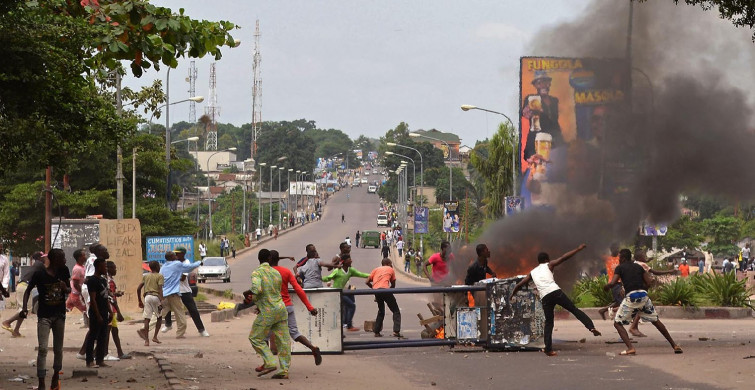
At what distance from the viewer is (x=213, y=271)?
47438 mm

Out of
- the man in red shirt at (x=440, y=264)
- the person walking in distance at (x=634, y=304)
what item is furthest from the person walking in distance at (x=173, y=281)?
the person walking in distance at (x=634, y=304)

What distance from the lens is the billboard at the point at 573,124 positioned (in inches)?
797

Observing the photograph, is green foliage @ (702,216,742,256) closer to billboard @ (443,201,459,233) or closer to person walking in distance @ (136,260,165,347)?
billboard @ (443,201,459,233)

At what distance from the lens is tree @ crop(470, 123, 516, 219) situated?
56281mm

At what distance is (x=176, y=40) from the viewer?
11.0 meters

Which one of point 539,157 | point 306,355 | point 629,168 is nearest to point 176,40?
point 306,355

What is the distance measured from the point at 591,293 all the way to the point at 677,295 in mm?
2048

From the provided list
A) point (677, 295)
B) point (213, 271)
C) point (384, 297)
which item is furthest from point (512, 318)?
point (213, 271)

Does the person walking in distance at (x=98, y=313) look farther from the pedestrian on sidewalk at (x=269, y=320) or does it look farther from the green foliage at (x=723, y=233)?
the green foliage at (x=723, y=233)

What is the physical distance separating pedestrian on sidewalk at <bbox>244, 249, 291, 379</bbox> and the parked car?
113 feet

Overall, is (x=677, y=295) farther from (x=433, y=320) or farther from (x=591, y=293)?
(x=433, y=320)

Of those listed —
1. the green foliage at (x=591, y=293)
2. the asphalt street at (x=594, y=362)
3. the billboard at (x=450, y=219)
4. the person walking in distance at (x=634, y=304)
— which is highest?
the billboard at (x=450, y=219)

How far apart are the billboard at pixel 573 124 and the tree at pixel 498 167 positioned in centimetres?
1990

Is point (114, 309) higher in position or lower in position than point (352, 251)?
higher
